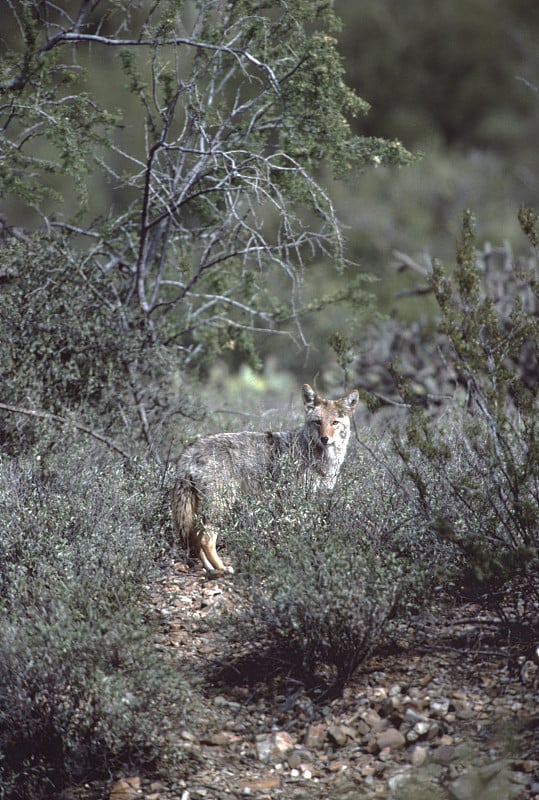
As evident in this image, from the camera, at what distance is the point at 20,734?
198 inches

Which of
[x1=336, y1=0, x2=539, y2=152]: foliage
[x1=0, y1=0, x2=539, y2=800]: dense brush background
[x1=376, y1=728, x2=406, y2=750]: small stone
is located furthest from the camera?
[x1=336, y1=0, x2=539, y2=152]: foliage

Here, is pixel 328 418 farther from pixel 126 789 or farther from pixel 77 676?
pixel 126 789

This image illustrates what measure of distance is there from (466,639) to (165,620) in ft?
6.01

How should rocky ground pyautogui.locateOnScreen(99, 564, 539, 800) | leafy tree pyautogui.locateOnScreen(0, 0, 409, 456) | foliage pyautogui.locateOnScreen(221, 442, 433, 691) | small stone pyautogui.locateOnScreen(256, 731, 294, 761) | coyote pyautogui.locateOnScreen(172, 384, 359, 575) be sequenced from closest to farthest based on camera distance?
rocky ground pyautogui.locateOnScreen(99, 564, 539, 800) → small stone pyautogui.locateOnScreen(256, 731, 294, 761) → foliage pyautogui.locateOnScreen(221, 442, 433, 691) → coyote pyautogui.locateOnScreen(172, 384, 359, 575) → leafy tree pyautogui.locateOnScreen(0, 0, 409, 456)

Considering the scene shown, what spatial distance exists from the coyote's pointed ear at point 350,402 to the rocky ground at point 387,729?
238cm

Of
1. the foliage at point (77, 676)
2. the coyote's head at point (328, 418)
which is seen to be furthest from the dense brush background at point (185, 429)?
the coyote's head at point (328, 418)

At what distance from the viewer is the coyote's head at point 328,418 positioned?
7344mm

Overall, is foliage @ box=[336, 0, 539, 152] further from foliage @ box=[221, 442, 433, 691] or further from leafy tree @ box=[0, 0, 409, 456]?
foliage @ box=[221, 442, 433, 691]

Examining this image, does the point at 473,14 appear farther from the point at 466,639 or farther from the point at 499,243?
the point at 466,639

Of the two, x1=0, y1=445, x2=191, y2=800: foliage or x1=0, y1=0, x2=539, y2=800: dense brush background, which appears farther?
x1=0, y1=0, x2=539, y2=800: dense brush background

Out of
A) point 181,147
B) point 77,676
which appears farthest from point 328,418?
point 77,676

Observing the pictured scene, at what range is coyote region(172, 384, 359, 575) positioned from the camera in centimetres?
673

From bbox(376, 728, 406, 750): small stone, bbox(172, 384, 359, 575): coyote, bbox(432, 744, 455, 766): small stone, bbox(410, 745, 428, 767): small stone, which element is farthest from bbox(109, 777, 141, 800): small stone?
bbox(172, 384, 359, 575): coyote

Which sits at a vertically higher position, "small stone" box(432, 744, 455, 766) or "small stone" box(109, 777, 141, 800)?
"small stone" box(432, 744, 455, 766)
